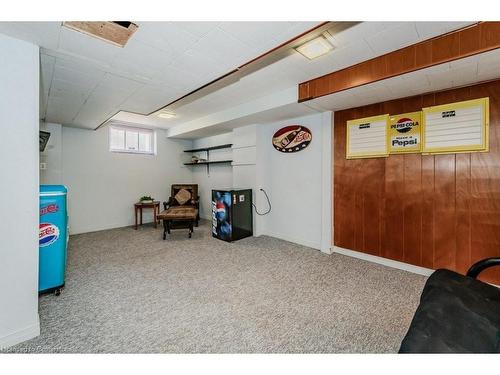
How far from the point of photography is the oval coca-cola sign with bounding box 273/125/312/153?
3898 mm

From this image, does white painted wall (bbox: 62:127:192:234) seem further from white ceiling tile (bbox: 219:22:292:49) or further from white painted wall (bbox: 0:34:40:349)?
white ceiling tile (bbox: 219:22:292:49)

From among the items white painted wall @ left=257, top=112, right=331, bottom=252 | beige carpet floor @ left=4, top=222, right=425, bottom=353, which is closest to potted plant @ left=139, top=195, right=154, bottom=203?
beige carpet floor @ left=4, top=222, right=425, bottom=353

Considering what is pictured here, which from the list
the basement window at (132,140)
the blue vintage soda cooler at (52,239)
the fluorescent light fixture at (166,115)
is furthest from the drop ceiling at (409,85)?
the basement window at (132,140)

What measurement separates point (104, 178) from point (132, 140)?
117 cm

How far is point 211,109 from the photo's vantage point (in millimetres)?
4219

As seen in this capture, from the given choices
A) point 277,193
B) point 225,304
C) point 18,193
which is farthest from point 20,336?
point 277,193

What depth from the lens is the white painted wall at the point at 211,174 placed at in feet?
18.3

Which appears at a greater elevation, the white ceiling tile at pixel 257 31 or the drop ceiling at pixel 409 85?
the white ceiling tile at pixel 257 31

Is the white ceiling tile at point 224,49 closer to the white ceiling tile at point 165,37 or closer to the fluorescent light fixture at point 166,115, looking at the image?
the white ceiling tile at point 165,37

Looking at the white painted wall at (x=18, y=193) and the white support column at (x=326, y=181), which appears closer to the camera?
the white painted wall at (x=18, y=193)

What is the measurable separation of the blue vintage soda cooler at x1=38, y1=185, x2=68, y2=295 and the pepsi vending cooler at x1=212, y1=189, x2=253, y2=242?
2377 millimetres

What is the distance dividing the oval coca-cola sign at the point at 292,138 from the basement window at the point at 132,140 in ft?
11.5

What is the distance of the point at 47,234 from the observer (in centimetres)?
223
